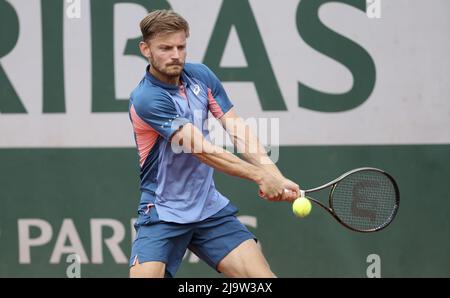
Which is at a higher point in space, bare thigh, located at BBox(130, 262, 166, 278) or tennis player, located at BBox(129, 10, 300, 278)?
tennis player, located at BBox(129, 10, 300, 278)

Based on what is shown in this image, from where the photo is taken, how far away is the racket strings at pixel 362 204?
475 centimetres

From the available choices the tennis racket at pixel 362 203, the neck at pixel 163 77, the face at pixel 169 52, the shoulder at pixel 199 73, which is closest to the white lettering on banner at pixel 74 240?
the tennis racket at pixel 362 203

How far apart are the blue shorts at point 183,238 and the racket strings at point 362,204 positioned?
53 cm

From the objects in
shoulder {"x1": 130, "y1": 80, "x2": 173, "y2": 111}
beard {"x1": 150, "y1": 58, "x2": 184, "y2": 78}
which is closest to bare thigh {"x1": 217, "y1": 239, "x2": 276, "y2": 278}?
shoulder {"x1": 130, "y1": 80, "x2": 173, "y2": 111}

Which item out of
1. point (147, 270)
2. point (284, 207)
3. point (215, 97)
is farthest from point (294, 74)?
point (147, 270)

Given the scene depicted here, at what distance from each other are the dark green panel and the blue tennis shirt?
1737mm

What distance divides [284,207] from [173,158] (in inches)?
77.7

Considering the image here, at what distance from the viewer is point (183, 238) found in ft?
15.0

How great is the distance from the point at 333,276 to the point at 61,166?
203cm

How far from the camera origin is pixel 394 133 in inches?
245

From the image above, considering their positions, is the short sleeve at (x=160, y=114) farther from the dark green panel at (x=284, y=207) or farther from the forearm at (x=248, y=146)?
the dark green panel at (x=284, y=207)

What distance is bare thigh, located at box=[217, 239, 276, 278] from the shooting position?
176 inches

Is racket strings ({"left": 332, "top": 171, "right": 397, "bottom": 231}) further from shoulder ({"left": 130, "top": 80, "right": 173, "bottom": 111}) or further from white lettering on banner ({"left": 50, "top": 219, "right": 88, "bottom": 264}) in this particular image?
white lettering on banner ({"left": 50, "top": 219, "right": 88, "bottom": 264})

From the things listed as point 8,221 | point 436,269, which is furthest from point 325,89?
point 8,221
